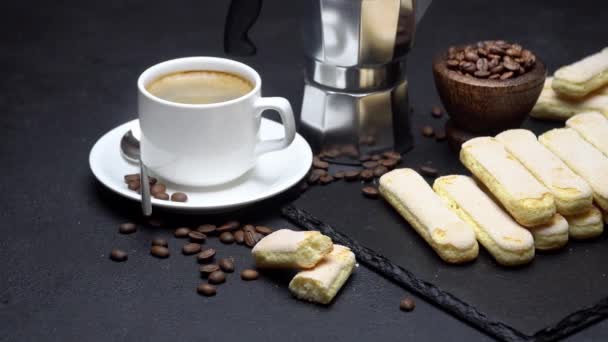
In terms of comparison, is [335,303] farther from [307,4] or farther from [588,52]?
[588,52]

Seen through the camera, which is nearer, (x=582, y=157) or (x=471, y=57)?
(x=582, y=157)

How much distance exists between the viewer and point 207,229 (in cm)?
179

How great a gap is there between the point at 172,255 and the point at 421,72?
A: 922 mm

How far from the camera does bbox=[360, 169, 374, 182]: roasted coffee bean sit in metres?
1.98

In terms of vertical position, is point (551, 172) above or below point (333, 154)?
above

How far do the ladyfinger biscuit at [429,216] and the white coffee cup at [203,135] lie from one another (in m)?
0.21

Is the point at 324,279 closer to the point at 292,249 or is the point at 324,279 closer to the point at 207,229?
the point at 292,249

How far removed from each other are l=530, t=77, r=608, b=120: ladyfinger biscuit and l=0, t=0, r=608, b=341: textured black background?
8.8 inches

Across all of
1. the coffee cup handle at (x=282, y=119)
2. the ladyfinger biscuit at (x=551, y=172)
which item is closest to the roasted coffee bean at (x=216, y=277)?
the coffee cup handle at (x=282, y=119)

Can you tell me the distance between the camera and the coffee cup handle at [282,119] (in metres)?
1.86

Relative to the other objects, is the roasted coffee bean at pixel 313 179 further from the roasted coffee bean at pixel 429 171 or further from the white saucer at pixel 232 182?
the roasted coffee bean at pixel 429 171

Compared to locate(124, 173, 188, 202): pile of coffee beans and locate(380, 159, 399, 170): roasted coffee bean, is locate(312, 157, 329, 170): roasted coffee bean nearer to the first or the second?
locate(380, 159, 399, 170): roasted coffee bean

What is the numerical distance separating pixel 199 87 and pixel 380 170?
1.23ft

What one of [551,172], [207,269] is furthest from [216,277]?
[551,172]
